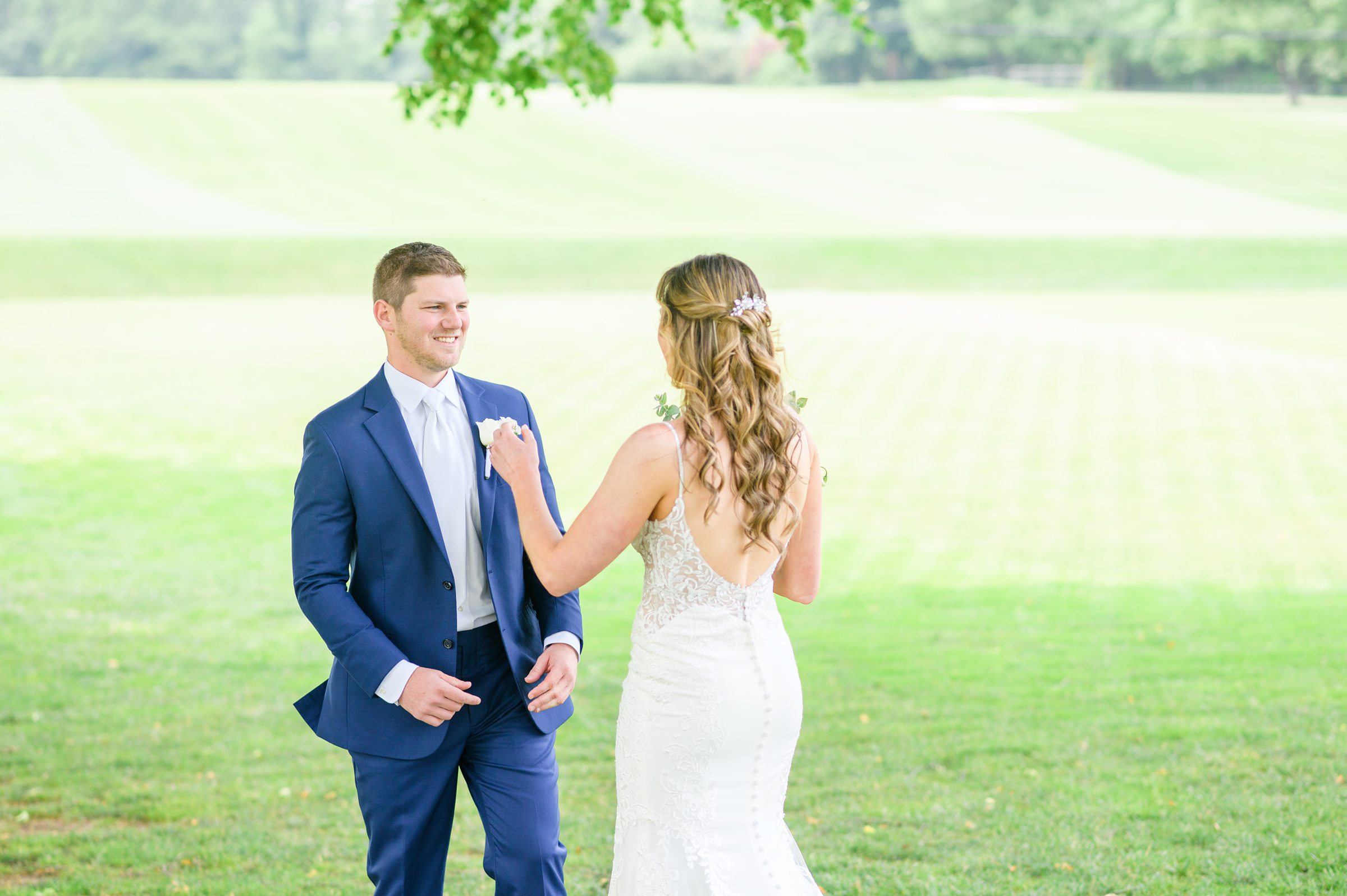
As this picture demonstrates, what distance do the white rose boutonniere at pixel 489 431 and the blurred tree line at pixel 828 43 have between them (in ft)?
Result: 199

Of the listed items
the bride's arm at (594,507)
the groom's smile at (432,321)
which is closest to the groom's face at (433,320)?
the groom's smile at (432,321)

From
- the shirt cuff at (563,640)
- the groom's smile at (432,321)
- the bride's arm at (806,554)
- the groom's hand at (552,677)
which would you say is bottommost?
the groom's hand at (552,677)

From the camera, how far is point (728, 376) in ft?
12.1

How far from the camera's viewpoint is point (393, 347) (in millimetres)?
4207

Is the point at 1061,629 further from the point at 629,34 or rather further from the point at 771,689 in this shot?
the point at 629,34

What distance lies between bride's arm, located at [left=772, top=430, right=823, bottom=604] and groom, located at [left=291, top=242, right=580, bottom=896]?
691 millimetres

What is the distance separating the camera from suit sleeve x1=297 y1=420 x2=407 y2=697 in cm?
399

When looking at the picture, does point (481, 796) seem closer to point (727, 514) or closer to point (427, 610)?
point (427, 610)

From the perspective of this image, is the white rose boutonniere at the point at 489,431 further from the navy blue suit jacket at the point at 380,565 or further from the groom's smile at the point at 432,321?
the groom's smile at the point at 432,321

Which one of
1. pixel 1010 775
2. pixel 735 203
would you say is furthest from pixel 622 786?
pixel 735 203

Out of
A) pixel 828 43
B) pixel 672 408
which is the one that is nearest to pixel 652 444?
pixel 672 408

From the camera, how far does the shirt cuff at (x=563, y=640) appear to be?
4.26 metres

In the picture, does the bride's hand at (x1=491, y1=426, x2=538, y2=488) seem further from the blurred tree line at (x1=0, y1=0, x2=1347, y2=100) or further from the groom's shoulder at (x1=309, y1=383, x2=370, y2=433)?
the blurred tree line at (x1=0, y1=0, x2=1347, y2=100)

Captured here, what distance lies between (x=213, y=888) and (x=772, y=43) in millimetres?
76850
